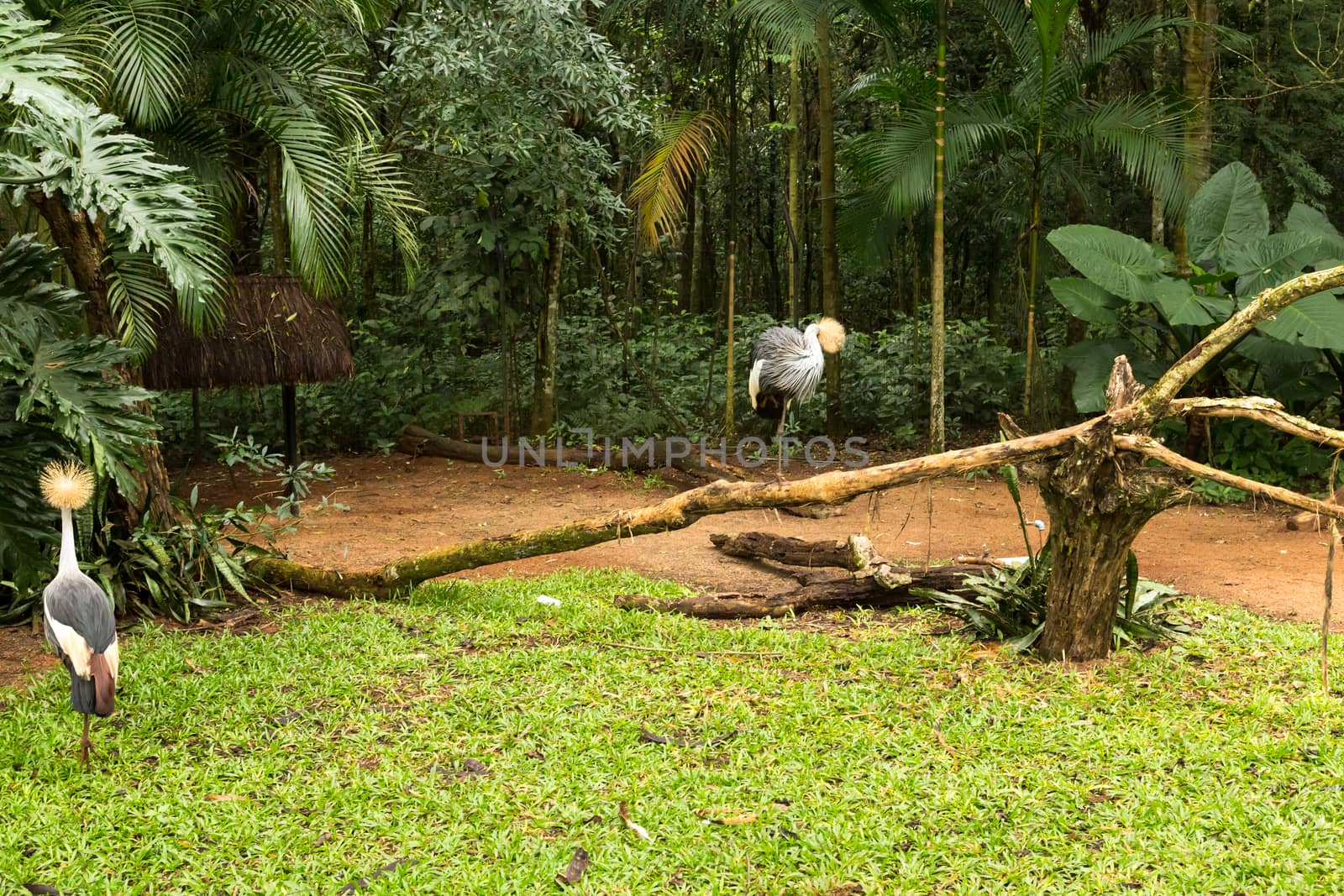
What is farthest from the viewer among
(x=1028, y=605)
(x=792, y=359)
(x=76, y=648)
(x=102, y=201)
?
(x=792, y=359)

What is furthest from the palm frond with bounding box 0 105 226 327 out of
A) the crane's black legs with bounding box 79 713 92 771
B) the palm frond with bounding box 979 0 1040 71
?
the palm frond with bounding box 979 0 1040 71

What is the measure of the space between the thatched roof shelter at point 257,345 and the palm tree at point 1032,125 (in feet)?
16.4

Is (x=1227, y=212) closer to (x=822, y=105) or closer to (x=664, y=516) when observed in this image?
(x=822, y=105)

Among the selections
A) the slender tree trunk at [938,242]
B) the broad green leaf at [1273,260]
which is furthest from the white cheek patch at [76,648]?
the broad green leaf at [1273,260]

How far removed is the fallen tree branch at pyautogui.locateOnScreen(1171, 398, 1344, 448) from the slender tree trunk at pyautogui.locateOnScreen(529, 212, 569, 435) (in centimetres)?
781

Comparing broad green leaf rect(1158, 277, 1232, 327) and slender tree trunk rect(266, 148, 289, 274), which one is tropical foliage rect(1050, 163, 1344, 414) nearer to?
broad green leaf rect(1158, 277, 1232, 327)

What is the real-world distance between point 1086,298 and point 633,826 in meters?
7.62

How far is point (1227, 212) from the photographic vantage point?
941 centimetres

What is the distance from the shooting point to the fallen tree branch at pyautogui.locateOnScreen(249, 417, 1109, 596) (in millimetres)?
4508

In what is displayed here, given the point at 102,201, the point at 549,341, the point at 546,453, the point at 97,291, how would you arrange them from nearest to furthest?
the point at 102,201 → the point at 97,291 → the point at 546,453 → the point at 549,341

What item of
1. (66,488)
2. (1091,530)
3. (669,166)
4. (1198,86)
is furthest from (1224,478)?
(1198,86)

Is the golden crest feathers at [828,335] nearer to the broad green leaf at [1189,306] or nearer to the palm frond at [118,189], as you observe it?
the broad green leaf at [1189,306]

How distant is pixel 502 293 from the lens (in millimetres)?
11344

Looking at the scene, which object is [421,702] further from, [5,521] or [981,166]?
[981,166]
